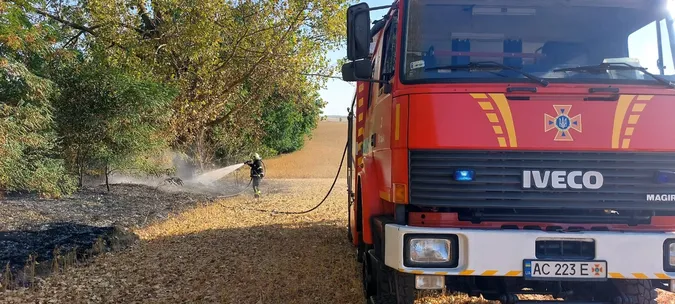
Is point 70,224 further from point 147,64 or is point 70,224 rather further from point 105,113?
point 147,64

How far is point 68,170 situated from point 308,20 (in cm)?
769

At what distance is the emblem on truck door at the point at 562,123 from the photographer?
138 inches

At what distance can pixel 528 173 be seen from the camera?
350 cm

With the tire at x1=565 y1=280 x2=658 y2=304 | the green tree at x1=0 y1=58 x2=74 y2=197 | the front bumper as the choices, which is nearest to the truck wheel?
the tire at x1=565 y1=280 x2=658 y2=304

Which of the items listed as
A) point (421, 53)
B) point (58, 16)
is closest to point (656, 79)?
point (421, 53)

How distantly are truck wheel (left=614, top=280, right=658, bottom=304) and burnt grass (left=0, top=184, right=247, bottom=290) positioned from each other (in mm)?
5975

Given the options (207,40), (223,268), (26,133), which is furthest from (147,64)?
(223,268)

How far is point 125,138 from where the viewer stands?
524 inches

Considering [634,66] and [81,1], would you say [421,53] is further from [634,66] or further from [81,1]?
[81,1]

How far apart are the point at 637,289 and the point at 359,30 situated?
282 centimetres

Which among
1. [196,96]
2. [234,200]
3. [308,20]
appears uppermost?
[308,20]

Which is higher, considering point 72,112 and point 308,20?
point 308,20

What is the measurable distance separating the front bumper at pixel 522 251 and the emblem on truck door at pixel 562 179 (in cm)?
33

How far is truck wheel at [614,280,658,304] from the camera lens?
375cm
